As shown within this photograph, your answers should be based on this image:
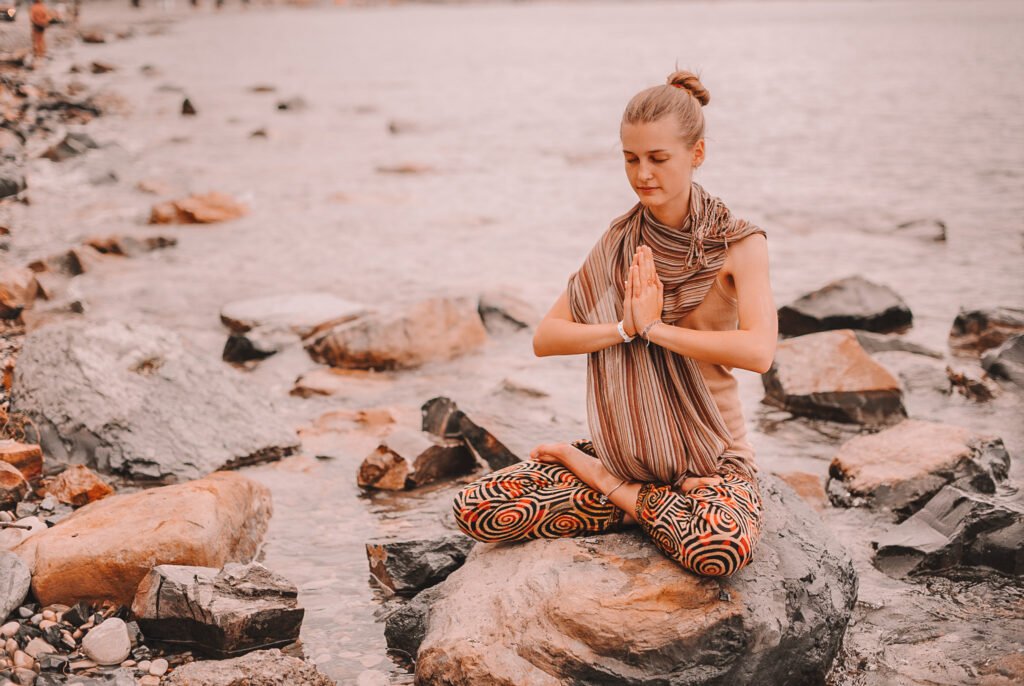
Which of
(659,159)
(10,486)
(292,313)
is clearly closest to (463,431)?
(10,486)

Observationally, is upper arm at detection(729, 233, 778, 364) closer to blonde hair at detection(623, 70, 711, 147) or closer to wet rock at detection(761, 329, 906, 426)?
blonde hair at detection(623, 70, 711, 147)

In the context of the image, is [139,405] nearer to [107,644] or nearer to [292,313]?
[107,644]

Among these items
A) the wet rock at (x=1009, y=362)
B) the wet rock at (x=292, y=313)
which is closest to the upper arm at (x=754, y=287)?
the wet rock at (x=1009, y=362)

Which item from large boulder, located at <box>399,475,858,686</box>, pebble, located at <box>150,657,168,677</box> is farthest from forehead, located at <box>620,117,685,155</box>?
pebble, located at <box>150,657,168,677</box>

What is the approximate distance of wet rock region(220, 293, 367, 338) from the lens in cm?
909

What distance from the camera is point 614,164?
19.0 meters

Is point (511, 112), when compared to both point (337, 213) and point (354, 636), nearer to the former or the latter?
point (337, 213)

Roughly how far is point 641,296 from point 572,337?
38 centimetres

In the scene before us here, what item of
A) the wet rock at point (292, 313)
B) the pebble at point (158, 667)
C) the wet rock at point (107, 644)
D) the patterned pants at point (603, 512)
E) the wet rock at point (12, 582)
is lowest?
the wet rock at point (292, 313)

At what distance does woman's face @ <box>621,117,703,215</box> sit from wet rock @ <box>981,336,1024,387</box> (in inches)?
201

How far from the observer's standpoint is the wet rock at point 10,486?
17.1 ft

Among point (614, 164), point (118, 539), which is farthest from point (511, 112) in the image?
point (118, 539)

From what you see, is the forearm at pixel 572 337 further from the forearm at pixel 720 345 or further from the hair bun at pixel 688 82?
the hair bun at pixel 688 82

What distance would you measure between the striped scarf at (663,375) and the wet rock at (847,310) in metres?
5.23
